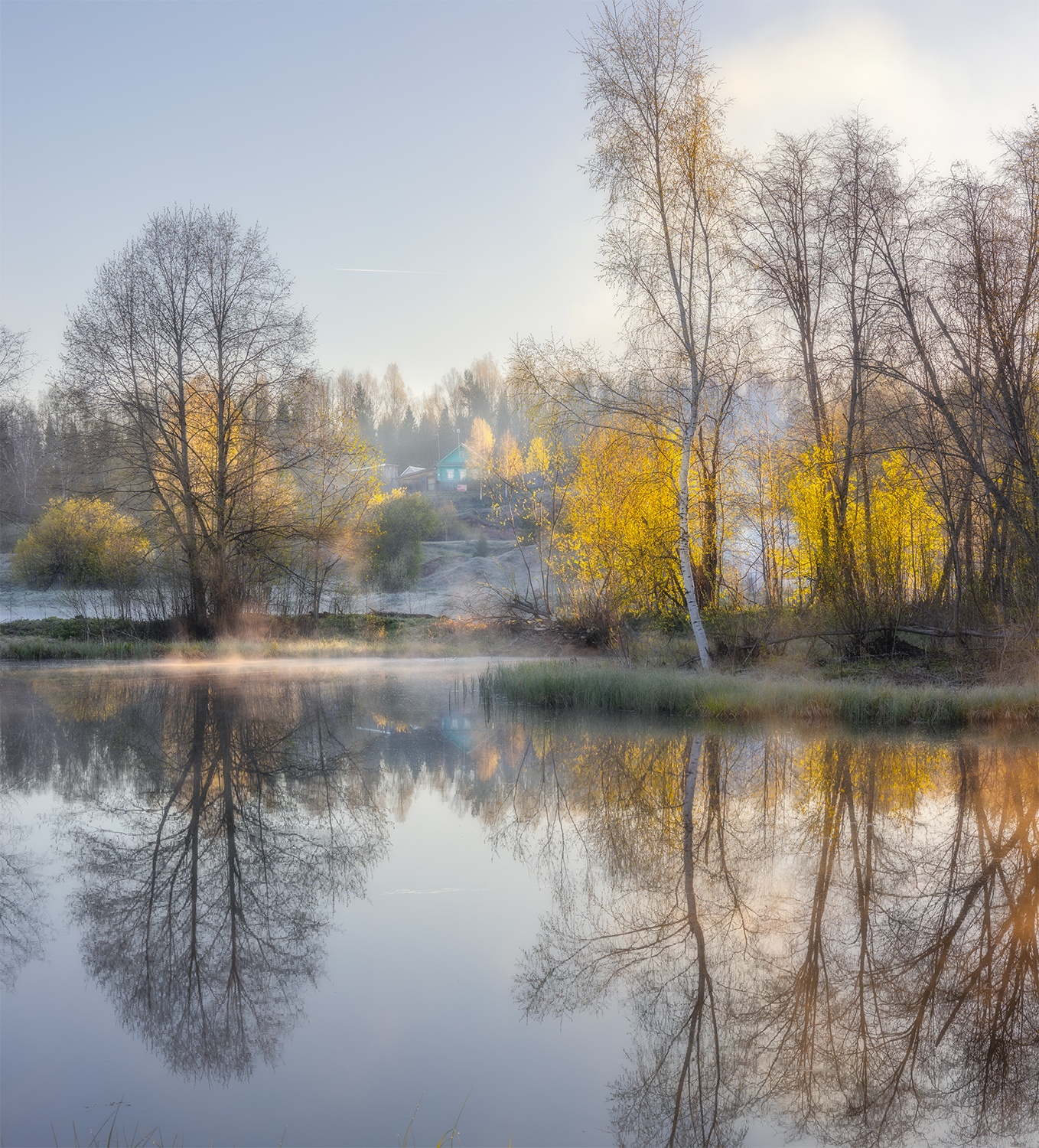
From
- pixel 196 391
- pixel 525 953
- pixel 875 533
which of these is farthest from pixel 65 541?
pixel 525 953

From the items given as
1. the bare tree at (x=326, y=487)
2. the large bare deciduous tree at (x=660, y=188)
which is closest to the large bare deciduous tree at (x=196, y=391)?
the bare tree at (x=326, y=487)

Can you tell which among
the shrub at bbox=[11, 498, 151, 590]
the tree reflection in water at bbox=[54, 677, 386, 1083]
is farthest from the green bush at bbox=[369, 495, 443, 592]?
the tree reflection in water at bbox=[54, 677, 386, 1083]

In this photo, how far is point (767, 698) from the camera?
984cm

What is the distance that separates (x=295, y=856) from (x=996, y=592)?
441 inches

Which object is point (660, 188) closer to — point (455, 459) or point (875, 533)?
point (875, 533)

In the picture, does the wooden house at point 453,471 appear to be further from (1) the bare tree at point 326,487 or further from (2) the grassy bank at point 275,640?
(2) the grassy bank at point 275,640

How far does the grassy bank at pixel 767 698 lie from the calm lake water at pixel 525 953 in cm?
179

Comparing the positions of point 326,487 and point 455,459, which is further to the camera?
point 455,459

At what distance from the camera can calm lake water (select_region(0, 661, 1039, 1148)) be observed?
273 cm

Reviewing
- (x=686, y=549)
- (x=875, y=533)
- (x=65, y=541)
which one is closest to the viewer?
(x=686, y=549)

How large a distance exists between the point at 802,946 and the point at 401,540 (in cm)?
3415

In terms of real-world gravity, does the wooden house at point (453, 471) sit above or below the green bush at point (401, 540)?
above

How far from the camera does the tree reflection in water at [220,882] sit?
3.27m

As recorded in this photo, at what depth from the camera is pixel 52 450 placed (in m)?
23.3
